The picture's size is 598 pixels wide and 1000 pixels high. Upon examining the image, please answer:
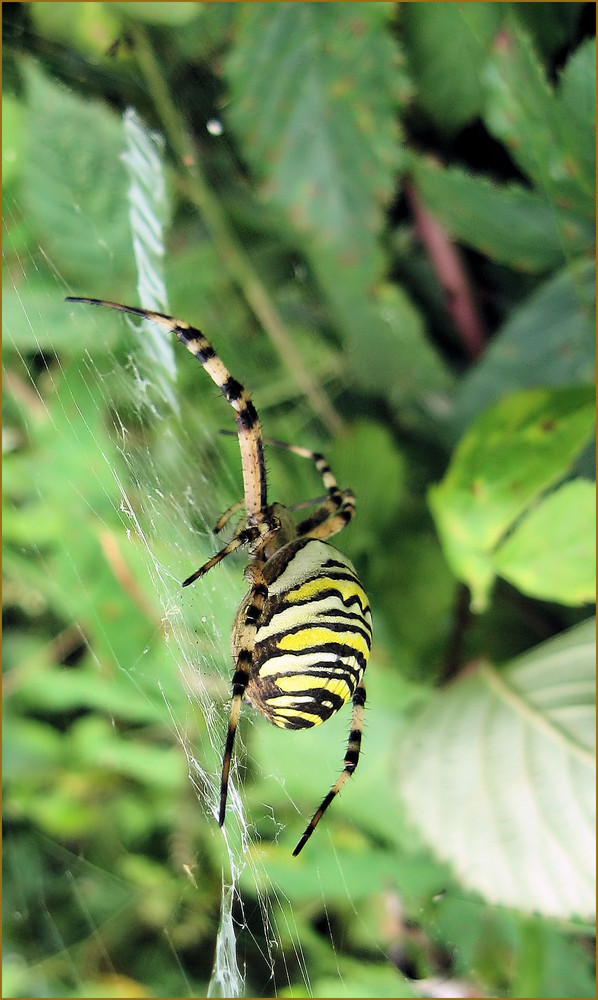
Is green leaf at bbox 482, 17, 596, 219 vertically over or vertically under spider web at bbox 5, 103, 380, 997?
over

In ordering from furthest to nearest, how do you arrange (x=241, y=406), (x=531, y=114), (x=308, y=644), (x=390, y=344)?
(x=390, y=344) → (x=531, y=114) → (x=241, y=406) → (x=308, y=644)

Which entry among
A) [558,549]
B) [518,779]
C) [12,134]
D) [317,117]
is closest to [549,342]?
[558,549]

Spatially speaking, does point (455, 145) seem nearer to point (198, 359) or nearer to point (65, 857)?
point (198, 359)

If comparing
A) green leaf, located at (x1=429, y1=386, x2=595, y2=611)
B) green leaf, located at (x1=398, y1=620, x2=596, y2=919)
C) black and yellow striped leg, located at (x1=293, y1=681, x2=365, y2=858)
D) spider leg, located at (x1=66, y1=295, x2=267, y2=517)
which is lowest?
green leaf, located at (x1=398, y1=620, x2=596, y2=919)

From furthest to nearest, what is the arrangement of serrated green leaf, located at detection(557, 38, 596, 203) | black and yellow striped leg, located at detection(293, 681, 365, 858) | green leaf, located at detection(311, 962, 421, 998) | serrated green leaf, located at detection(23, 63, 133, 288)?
green leaf, located at detection(311, 962, 421, 998), serrated green leaf, located at detection(23, 63, 133, 288), serrated green leaf, located at detection(557, 38, 596, 203), black and yellow striped leg, located at detection(293, 681, 365, 858)

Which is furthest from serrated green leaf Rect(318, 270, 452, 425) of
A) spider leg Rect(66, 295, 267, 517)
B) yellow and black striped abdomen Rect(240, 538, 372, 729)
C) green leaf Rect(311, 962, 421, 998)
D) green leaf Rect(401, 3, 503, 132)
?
green leaf Rect(311, 962, 421, 998)

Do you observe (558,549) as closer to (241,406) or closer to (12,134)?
(241,406)

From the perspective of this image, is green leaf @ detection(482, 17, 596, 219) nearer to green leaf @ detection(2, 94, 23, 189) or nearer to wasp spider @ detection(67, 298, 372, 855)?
wasp spider @ detection(67, 298, 372, 855)
